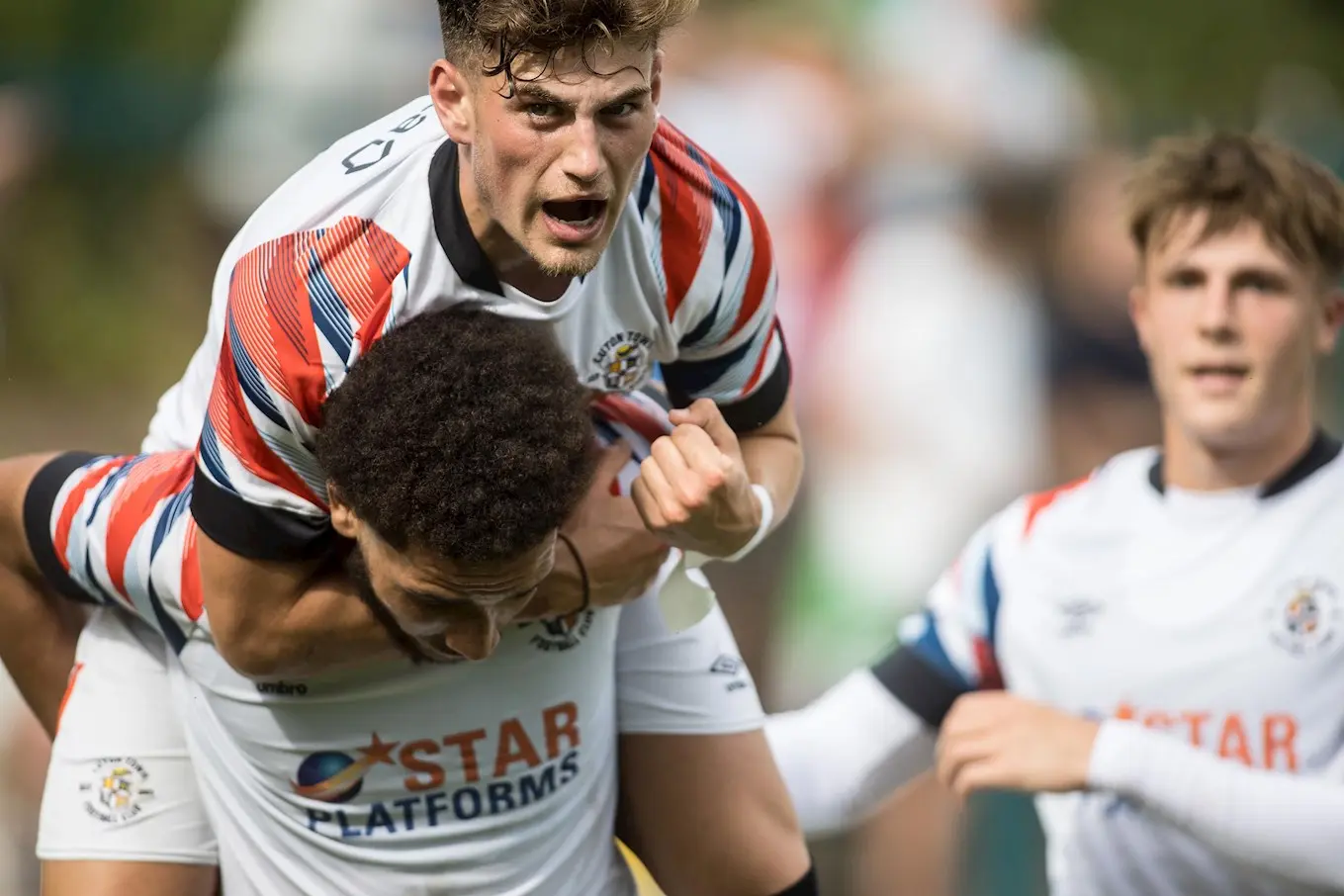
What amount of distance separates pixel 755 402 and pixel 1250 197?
162 centimetres

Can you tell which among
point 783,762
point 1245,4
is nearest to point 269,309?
point 783,762

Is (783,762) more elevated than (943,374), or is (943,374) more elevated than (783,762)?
(943,374)

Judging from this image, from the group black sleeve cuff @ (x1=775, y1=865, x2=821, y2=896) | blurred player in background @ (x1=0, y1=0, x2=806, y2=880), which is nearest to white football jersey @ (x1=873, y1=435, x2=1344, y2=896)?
black sleeve cuff @ (x1=775, y1=865, x2=821, y2=896)

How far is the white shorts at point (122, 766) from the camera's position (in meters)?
3.17

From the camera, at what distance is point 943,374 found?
19.7 ft

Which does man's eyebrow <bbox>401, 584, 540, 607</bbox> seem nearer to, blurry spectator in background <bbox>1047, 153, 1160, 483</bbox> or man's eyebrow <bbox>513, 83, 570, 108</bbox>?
man's eyebrow <bbox>513, 83, 570, 108</bbox>

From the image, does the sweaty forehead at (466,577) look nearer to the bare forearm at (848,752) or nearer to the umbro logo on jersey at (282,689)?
the umbro logo on jersey at (282,689)

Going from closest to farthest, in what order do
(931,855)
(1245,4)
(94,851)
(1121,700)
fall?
(94,851) < (1121,700) < (931,855) < (1245,4)

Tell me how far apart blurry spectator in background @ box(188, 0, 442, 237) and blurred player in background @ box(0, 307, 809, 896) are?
9.19 feet

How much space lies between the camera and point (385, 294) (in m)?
2.69

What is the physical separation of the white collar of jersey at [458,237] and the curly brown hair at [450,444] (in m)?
0.13

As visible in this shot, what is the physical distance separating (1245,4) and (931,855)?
13.6 feet

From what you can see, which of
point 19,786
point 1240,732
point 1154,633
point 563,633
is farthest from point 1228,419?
point 19,786

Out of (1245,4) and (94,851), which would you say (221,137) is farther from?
(1245,4)
